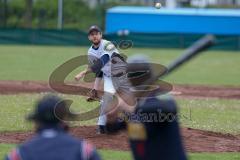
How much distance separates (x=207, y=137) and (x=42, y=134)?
863cm

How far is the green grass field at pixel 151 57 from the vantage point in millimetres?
27078

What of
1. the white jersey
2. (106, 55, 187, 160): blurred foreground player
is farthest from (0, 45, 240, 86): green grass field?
(106, 55, 187, 160): blurred foreground player

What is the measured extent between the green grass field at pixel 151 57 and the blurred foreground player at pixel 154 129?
1940cm

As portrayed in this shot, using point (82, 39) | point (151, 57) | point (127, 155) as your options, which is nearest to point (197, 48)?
point (127, 155)

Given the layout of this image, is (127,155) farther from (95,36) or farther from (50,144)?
(50,144)

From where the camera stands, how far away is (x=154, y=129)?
20.0 ft

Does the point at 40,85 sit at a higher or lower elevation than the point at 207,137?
lower

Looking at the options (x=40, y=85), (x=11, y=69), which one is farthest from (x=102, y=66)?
(x=11, y=69)

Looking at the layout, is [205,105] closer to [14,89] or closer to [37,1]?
[14,89]

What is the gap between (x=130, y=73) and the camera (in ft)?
22.2

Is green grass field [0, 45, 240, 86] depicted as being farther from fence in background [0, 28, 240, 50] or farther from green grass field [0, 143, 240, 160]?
green grass field [0, 143, 240, 160]

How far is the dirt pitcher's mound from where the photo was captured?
488 inches

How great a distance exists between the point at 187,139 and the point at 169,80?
1299 cm

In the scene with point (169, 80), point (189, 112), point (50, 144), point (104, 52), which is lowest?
point (169, 80)
